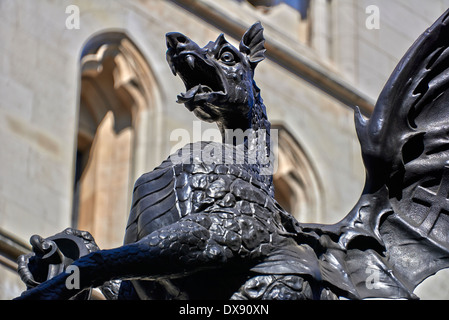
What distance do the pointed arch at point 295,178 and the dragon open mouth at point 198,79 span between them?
13.1 meters

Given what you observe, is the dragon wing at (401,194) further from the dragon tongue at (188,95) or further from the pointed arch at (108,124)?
the pointed arch at (108,124)

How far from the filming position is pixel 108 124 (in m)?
18.7

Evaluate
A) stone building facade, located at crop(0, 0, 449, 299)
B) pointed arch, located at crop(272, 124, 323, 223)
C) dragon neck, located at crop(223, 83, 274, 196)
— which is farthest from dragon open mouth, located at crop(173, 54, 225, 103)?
pointed arch, located at crop(272, 124, 323, 223)

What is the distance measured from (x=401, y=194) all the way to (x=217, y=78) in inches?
37.6

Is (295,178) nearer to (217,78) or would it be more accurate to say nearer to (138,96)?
(138,96)

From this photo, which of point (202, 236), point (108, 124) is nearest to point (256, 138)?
point (202, 236)

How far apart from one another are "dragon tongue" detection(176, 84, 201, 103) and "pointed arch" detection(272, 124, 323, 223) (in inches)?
517

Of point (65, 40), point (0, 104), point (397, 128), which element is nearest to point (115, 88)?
point (65, 40)

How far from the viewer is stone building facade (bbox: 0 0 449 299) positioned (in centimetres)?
1623

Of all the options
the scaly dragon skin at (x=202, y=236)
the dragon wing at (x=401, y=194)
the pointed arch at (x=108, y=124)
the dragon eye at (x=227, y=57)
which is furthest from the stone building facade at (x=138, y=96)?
the scaly dragon skin at (x=202, y=236)

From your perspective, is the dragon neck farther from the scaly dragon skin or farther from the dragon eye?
the dragon eye

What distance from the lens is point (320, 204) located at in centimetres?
1986

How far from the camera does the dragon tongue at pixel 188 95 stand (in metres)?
6.59
